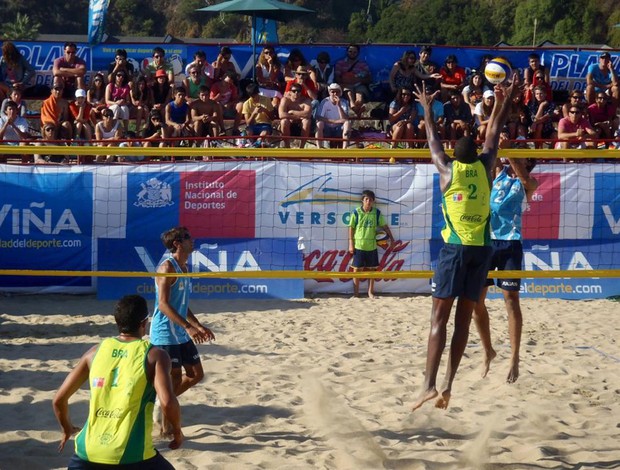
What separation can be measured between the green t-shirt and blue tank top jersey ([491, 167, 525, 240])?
4069 millimetres

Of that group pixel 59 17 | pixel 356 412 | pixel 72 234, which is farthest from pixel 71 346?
pixel 59 17

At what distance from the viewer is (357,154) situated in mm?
6711

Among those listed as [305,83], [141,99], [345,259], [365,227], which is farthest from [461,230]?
[141,99]

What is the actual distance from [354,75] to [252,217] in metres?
3.73

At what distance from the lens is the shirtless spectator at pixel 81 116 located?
40.2ft

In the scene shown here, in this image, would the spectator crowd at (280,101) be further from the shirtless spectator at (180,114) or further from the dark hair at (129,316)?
the dark hair at (129,316)

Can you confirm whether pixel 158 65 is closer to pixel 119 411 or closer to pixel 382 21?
pixel 119 411

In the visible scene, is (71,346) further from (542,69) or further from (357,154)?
(542,69)

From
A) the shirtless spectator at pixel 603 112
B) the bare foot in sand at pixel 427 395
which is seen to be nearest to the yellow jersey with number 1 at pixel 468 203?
the bare foot in sand at pixel 427 395

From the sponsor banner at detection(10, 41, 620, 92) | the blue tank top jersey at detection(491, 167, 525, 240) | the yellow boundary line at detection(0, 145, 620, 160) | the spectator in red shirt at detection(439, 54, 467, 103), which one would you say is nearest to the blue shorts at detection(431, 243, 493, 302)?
the yellow boundary line at detection(0, 145, 620, 160)

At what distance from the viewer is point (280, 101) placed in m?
12.8

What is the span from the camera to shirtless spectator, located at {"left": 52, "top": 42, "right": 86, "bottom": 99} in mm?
13109

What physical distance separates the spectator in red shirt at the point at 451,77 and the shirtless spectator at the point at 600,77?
192 cm

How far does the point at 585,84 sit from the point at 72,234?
8102 millimetres
